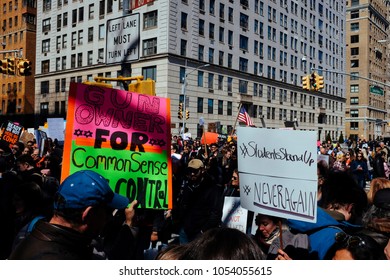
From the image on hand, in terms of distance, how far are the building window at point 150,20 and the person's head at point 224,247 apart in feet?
140

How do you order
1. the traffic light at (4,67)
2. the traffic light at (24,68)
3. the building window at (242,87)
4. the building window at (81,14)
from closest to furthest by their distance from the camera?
the traffic light at (24,68), the traffic light at (4,67), the building window at (81,14), the building window at (242,87)

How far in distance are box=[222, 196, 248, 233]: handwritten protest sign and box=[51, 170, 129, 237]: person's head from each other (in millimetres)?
2856

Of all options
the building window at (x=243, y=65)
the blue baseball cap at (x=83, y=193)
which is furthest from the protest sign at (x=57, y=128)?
the building window at (x=243, y=65)

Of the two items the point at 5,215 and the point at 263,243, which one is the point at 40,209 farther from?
the point at 263,243

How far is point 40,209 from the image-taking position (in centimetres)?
393

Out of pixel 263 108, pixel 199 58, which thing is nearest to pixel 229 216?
pixel 199 58

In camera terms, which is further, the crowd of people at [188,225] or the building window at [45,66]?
the building window at [45,66]

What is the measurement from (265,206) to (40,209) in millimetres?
2024

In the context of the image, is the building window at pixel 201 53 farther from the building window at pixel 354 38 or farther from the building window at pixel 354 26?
the building window at pixel 354 26

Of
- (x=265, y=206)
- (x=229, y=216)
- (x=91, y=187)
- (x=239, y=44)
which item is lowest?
(x=229, y=216)

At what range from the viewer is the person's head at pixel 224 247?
6.60 feet

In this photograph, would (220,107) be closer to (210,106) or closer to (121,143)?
(210,106)

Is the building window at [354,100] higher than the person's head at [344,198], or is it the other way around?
the building window at [354,100]

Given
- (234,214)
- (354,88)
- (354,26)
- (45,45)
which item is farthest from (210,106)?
(354,26)
